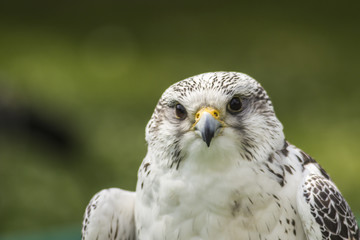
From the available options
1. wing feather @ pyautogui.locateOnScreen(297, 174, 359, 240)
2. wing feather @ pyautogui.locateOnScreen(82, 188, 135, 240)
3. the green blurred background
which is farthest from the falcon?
the green blurred background

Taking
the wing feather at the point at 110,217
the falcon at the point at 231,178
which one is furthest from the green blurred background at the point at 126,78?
the falcon at the point at 231,178

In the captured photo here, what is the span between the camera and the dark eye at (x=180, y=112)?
2559 millimetres

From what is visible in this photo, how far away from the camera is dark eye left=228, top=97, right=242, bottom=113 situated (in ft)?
8.29

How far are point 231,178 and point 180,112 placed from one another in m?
0.37

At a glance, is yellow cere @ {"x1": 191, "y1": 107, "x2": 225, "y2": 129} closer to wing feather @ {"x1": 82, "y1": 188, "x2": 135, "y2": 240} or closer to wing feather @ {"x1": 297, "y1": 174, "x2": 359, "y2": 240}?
wing feather @ {"x1": 297, "y1": 174, "x2": 359, "y2": 240}

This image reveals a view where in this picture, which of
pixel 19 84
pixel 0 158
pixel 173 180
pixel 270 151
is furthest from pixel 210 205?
pixel 19 84

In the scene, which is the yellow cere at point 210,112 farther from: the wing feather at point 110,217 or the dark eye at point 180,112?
the wing feather at point 110,217

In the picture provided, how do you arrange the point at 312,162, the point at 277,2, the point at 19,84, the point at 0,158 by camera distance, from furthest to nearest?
the point at 277,2, the point at 19,84, the point at 0,158, the point at 312,162

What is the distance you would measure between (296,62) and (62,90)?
3593 mm

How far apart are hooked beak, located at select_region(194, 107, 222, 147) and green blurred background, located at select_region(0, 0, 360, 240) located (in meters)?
5.15

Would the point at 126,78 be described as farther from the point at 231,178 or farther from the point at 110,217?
the point at 231,178

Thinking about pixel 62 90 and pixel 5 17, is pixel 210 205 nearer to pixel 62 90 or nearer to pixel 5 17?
pixel 62 90

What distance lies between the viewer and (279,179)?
256cm

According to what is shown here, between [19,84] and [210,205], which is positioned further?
[19,84]
